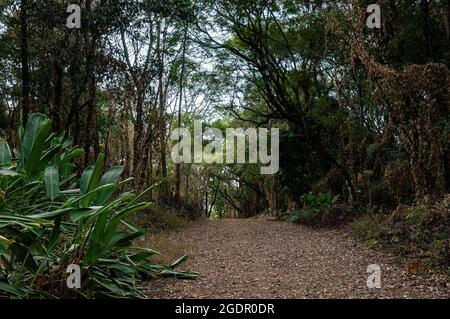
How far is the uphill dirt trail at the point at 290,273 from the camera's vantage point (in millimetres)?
3691

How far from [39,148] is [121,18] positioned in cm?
539

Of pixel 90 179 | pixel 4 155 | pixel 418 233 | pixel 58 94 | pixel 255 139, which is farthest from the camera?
pixel 255 139

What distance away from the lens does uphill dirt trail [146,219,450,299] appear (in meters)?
3.69

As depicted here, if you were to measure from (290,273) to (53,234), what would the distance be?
8.41 feet

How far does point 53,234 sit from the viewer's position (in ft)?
9.68

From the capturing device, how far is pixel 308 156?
13.3 m

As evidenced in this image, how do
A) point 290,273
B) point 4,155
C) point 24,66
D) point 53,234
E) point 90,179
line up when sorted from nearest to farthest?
point 53,234 < point 90,179 < point 4,155 < point 290,273 < point 24,66

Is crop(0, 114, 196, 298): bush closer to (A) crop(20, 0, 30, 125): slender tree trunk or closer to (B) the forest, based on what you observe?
(B) the forest

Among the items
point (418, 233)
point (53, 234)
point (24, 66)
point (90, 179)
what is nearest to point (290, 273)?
point (418, 233)

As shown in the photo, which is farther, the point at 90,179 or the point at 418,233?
the point at 418,233

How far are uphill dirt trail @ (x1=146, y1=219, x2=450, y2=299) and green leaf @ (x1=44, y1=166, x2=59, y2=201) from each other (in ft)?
3.87

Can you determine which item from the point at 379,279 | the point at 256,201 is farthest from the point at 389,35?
the point at 256,201

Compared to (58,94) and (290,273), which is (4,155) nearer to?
(290,273)
